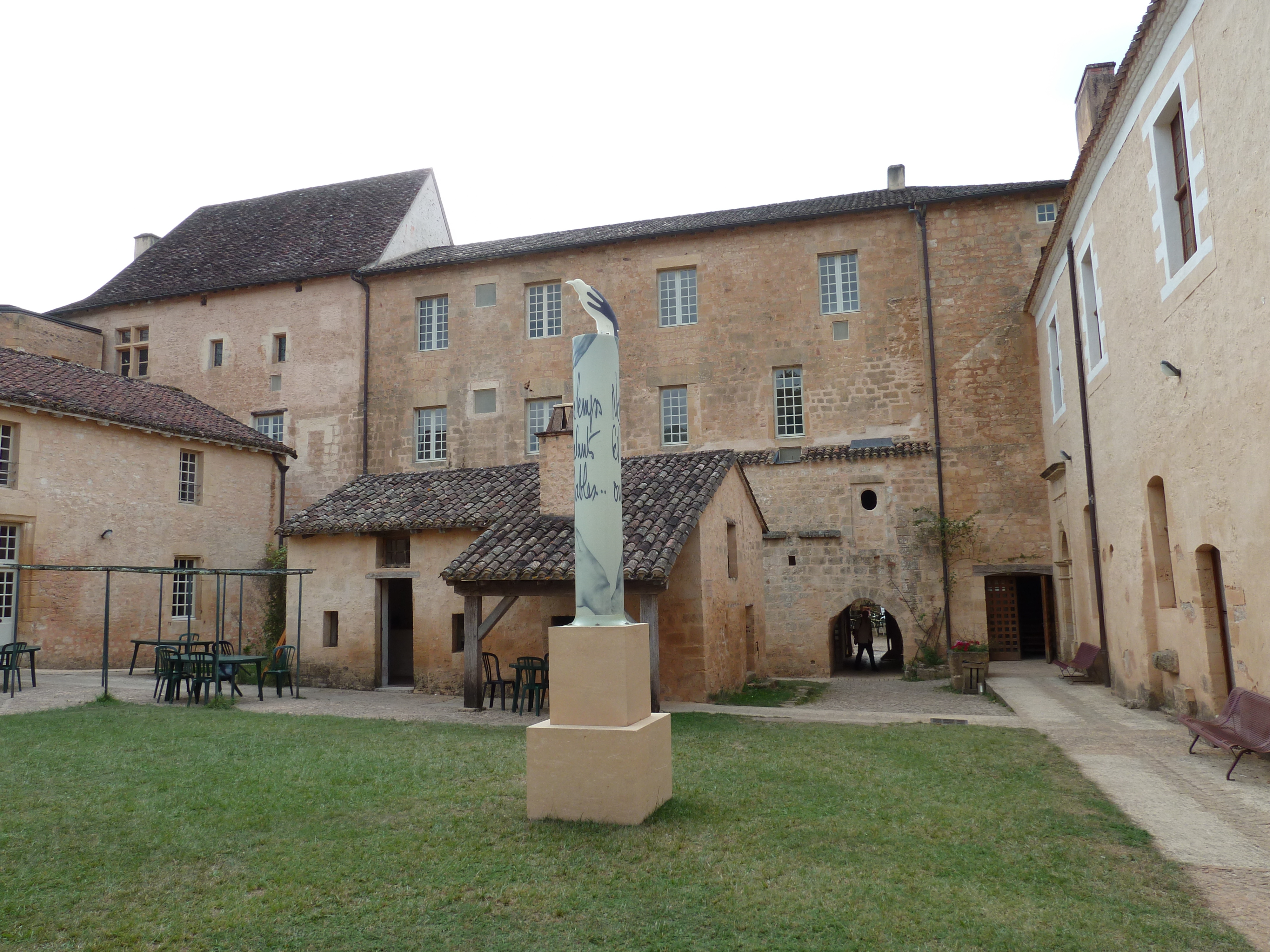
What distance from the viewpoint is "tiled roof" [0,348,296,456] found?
16.8 meters

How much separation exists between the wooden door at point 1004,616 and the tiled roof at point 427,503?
11213mm

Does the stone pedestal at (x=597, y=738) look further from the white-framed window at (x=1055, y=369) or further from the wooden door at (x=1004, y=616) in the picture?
the wooden door at (x=1004, y=616)

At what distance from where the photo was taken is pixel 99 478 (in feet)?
58.4

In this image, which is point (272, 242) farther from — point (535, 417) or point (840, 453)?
point (840, 453)

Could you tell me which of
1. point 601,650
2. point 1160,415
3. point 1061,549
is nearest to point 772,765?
point 601,650

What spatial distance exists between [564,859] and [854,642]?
2469 centimetres

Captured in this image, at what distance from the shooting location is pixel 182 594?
768 inches

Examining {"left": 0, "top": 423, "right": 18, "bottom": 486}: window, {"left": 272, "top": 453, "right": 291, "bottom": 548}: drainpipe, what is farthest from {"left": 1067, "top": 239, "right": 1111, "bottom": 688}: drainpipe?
{"left": 0, "top": 423, "right": 18, "bottom": 486}: window

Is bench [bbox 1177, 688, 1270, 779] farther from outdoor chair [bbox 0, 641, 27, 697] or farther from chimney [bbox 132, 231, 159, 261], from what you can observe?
chimney [bbox 132, 231, 159, 261]

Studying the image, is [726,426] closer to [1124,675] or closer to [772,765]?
[1124,675]

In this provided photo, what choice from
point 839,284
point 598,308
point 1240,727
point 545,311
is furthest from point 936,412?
point 598,308

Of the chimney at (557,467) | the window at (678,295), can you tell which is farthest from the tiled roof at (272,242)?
the chimney at (557,467)

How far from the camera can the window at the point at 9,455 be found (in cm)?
Result: 1627

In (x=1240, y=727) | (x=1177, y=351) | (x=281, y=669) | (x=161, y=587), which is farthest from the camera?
(x=281, y=669)
